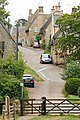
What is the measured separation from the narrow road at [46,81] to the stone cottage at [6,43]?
4605mm

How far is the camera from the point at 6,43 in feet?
144

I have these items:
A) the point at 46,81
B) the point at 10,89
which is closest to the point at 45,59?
the point at 46,81

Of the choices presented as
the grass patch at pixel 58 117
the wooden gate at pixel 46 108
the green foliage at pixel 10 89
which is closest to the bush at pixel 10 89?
the green foliage at pixel 10 89

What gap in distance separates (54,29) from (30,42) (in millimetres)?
28666

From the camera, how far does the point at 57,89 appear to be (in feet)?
148

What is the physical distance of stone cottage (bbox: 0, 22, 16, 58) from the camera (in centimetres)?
4331

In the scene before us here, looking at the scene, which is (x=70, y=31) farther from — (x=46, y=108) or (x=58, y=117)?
(x=58, y=117)

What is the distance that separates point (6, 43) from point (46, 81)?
430 inches

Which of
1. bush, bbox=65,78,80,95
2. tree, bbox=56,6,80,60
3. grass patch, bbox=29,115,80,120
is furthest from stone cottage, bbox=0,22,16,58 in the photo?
grass patch, bbox=29,115,80,120

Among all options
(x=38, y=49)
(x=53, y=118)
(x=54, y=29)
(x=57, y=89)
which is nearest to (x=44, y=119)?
(x=53, y=118)

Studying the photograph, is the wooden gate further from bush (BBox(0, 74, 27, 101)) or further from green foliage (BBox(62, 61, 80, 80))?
green foliage (BBox(62, 61, 80, 80))

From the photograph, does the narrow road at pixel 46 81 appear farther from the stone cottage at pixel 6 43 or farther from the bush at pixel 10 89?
the bush at pixel 10 89

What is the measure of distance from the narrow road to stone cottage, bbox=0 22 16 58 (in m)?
4.61

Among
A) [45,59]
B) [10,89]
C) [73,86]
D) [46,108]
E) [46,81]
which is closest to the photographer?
[46,108]
